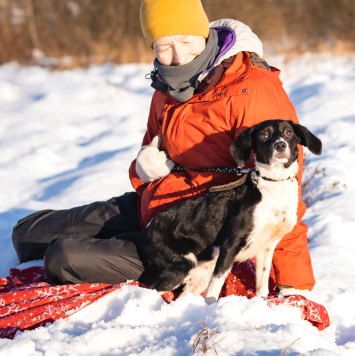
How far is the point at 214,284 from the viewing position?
3.48 metres

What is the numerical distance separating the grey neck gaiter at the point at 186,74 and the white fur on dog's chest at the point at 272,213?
0.79 meters

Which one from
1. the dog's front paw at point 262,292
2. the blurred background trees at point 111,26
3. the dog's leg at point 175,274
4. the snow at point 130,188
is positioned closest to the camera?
the snow at point 130,188

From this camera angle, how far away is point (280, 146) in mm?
3363

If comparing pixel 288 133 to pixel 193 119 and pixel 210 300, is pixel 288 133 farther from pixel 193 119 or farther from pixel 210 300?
pixel 210 300

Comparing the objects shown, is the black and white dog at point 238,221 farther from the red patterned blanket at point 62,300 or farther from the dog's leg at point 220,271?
the red patterned blanket at point 62,300

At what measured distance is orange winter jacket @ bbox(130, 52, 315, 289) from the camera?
3779 millimetres

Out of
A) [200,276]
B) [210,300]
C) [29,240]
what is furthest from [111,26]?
[210,300]

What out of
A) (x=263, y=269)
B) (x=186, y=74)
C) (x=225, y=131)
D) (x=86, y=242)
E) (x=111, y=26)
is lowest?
(x=111, y=26)

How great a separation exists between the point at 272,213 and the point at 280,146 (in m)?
0.37

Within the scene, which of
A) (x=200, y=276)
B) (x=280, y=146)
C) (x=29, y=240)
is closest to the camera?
(x=280, y=146)

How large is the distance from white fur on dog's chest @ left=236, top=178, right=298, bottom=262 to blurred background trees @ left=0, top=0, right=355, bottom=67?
38.1ft

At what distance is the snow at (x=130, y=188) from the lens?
9.48 ft

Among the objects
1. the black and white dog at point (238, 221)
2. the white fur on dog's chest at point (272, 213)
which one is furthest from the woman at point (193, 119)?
the white fur on dog's chest at point (272, 213)

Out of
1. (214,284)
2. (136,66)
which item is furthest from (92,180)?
(136,66)
